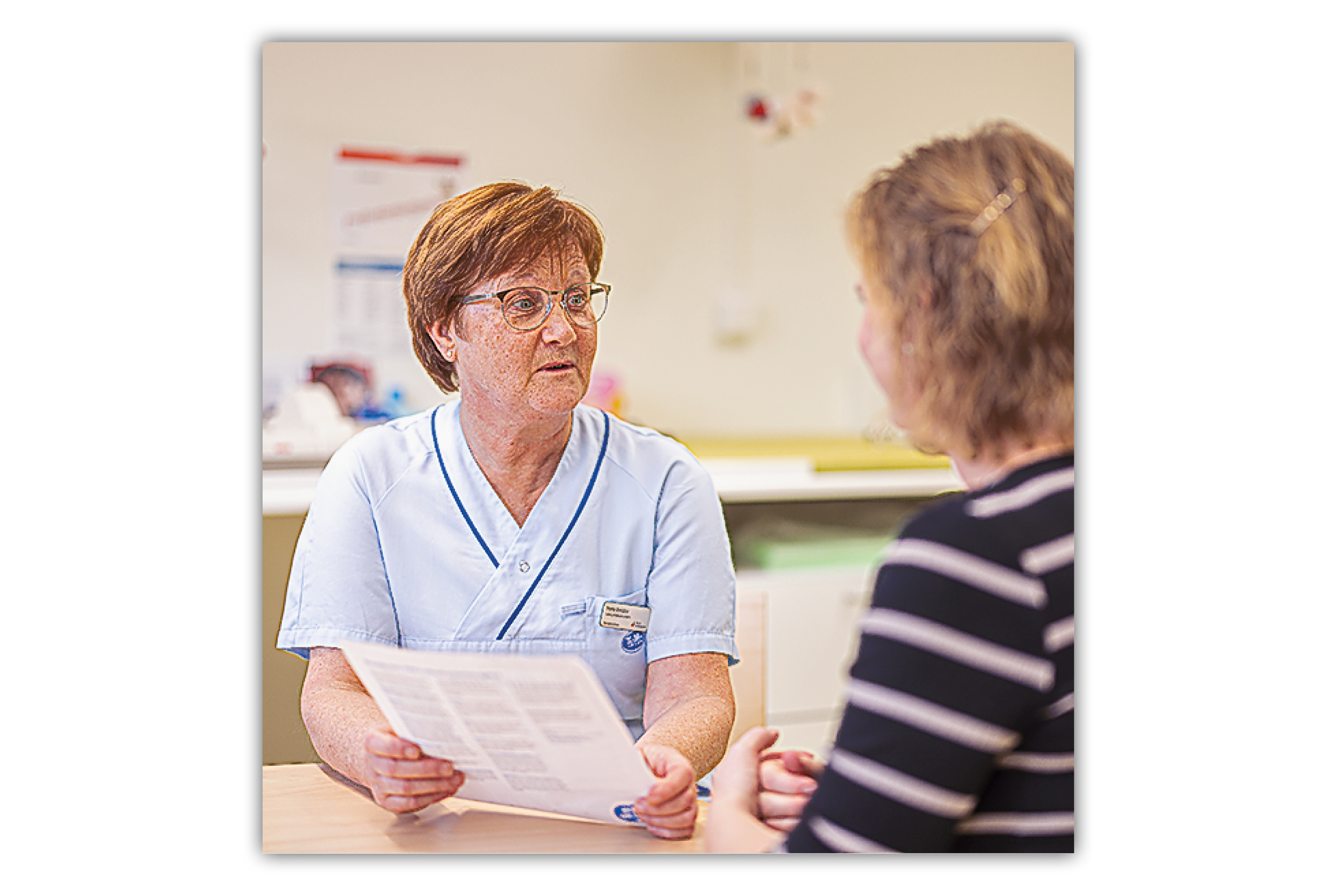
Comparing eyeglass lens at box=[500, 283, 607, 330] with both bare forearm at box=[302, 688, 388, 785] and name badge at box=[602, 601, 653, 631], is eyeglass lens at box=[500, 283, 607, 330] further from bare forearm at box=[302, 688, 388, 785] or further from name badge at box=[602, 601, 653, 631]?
bare forearm at box=[302, 688, 388, 785]

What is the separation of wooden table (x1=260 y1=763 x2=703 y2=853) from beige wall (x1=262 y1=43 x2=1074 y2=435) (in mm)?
460

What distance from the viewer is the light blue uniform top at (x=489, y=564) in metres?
1.27

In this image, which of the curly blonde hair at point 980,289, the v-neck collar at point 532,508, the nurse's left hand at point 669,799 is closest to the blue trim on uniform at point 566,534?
the v-neck collar at point 532,508

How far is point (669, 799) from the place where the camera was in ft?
3.57

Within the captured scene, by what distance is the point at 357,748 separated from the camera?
117 centimetres

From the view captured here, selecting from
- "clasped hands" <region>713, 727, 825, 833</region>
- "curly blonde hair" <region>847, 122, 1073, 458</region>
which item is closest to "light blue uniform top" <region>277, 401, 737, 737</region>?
"clasped hands" <region>713, 727, 825, 833</region>

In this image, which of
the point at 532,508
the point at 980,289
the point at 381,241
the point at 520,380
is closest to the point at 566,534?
the point at 532,508

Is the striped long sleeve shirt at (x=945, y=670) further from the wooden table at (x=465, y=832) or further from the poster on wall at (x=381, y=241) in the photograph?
the poster on wall at (x=381, y=241)

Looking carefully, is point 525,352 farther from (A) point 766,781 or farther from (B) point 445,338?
(A) point 766,781

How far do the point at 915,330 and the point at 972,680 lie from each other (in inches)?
10.9

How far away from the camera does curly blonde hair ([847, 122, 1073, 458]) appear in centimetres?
91

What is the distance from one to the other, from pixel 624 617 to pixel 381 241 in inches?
20.5
